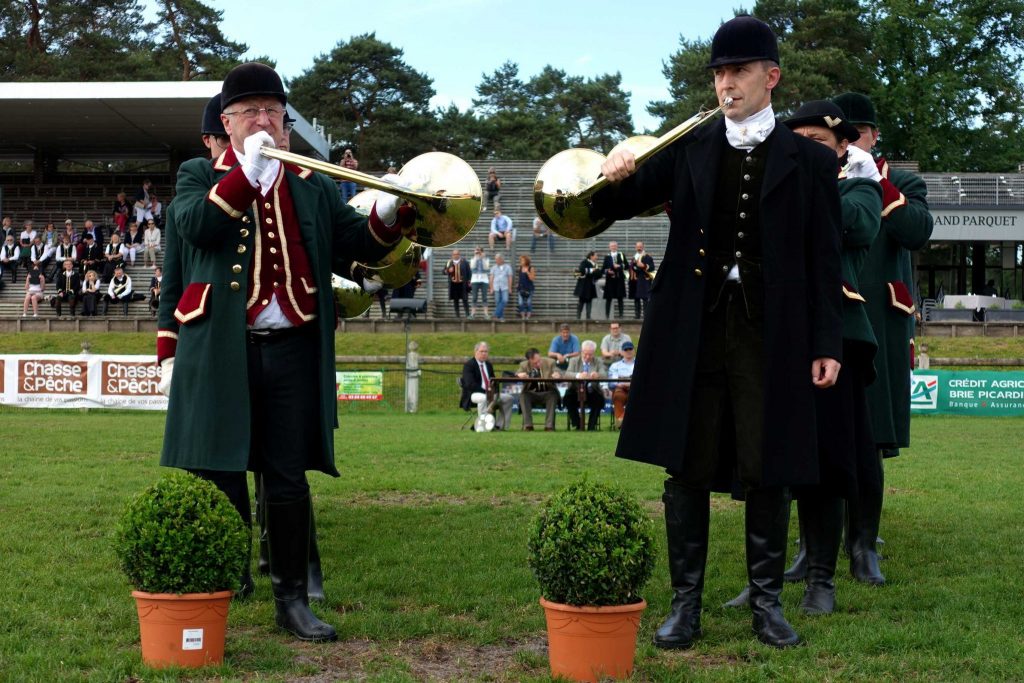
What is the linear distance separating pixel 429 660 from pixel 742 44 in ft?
9.34

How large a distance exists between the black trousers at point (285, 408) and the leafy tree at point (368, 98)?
199ft

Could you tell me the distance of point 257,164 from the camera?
16.7 feet

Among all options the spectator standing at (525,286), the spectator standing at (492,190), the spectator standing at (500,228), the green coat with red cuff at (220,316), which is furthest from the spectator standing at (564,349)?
the green coat with red cuff at (220,316)

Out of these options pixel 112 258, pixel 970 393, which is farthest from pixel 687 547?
pixel 112 258

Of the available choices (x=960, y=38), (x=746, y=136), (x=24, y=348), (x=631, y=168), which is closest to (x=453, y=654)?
(x=631, y=168)

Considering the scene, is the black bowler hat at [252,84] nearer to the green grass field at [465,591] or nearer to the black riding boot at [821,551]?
the green grass field at [465,591]

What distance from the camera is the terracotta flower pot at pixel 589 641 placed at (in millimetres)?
4469

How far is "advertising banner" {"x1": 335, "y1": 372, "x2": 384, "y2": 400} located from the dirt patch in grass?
20.3 m

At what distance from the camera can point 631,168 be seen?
16.6ft

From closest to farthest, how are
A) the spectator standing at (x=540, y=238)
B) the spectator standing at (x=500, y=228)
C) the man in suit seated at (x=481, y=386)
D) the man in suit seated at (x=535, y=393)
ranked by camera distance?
the man in suit seated at (x=535, y=393)
the man in suit seated at (x=481, y=386)
the spectator standing at (x=500, y=228)
the spectator standing at (x=540, y=238)

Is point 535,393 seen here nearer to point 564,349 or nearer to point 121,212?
point 564,349

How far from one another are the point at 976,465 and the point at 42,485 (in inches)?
360

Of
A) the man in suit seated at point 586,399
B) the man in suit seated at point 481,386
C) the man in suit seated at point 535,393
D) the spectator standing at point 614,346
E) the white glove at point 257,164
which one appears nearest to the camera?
the white glove at point 257,164

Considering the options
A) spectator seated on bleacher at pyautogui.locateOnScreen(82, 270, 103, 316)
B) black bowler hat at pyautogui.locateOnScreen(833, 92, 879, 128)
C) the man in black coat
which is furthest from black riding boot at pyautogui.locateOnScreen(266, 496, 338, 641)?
spectator seated on bleacher at pyautogui.locateOnScreen(82, 270, 103, 316)
